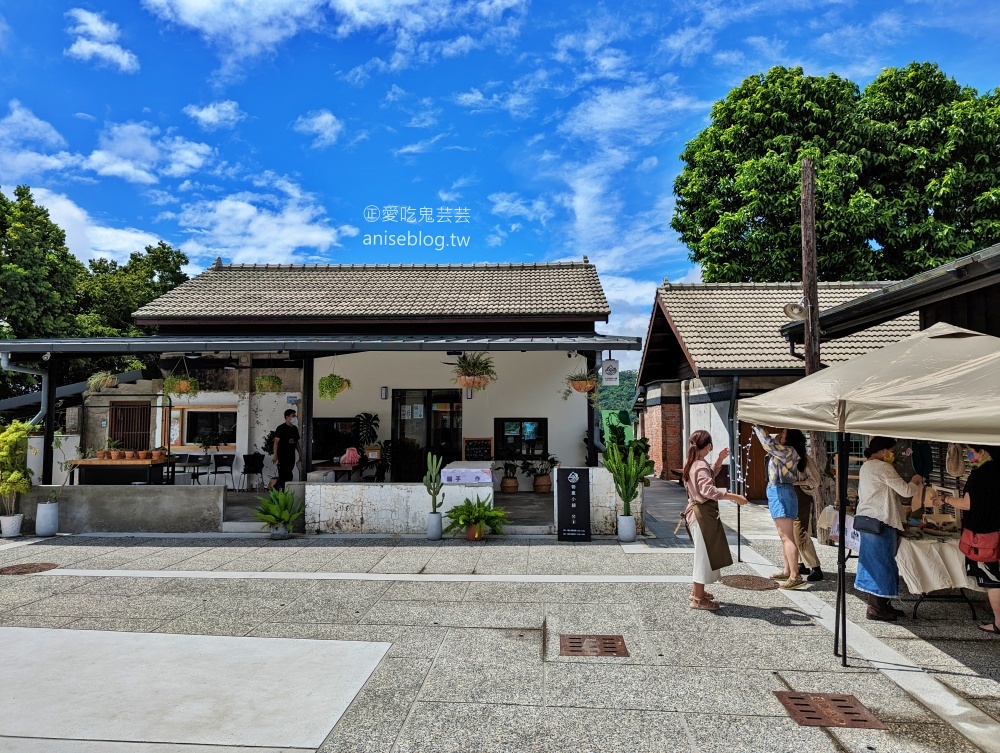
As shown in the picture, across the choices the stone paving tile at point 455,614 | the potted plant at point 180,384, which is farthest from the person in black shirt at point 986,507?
the potted plant at point 180,384

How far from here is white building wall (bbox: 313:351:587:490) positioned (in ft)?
44.2

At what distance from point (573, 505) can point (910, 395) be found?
17.8 ft

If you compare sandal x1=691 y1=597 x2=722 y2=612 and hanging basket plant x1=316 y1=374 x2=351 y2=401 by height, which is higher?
hanging basket plant x1=316 y1=374 x2=351 y2=401

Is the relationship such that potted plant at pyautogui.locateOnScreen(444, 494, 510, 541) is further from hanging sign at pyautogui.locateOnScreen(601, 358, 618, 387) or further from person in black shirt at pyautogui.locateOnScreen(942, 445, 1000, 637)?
person in black shirt at pyautogui.locateOnScreen(942, 445, 1000, 637)

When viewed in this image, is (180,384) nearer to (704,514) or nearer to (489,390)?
(489,390)

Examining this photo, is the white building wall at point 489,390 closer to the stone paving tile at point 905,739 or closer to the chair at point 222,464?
the chair at point 222,464

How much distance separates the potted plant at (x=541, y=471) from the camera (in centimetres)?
1326

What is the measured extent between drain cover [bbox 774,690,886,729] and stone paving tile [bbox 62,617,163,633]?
5.13 meters

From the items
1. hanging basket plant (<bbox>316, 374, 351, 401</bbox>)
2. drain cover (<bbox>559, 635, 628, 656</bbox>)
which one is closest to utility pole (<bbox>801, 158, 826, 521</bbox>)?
drain cover (<bbox>559, 635, 628, 656</bbox>)

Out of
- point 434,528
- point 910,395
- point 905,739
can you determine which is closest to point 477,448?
point 434,528

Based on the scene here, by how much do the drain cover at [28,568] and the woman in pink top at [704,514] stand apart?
7.74m

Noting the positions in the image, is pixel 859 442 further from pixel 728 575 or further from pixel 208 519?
pixel 208 519

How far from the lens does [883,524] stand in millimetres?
5289

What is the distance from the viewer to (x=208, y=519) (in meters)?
9.86
